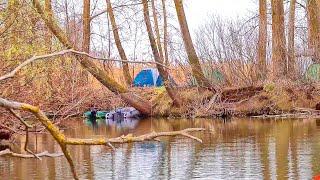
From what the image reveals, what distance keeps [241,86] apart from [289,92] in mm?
2669

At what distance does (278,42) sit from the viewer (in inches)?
1380

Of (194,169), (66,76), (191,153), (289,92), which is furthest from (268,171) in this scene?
(289,92)

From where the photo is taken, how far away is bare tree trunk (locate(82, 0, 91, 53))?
Result: 31.5 metres

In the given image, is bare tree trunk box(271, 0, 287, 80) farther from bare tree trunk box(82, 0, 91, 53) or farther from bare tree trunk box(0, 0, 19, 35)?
bare tree trunk box(0, 0, 19, 35)

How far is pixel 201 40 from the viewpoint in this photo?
37.9m

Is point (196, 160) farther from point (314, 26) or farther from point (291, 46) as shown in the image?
point (314, 26)

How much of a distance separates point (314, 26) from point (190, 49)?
6.19m

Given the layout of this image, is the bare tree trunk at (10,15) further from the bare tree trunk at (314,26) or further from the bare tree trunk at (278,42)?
the bare tree trunk at (314,26)

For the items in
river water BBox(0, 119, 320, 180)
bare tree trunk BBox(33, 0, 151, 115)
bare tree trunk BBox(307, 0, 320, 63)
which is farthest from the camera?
bare tree trunk BBox(307, 0, 320, 63)

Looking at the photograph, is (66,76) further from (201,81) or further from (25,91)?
(201,81)

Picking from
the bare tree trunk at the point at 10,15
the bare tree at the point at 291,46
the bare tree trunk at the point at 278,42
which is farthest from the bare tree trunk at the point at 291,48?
the bare tree trunk at the point at 10,15

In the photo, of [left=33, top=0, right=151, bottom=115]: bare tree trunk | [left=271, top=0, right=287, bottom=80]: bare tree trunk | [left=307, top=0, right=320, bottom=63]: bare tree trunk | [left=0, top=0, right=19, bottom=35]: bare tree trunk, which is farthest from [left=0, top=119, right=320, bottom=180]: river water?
[left=307, top=0, right=320, bottom=63]: bare tree trunk

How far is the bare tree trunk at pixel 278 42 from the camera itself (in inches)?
1357

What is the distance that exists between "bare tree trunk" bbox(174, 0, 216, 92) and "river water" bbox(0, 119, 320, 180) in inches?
502
